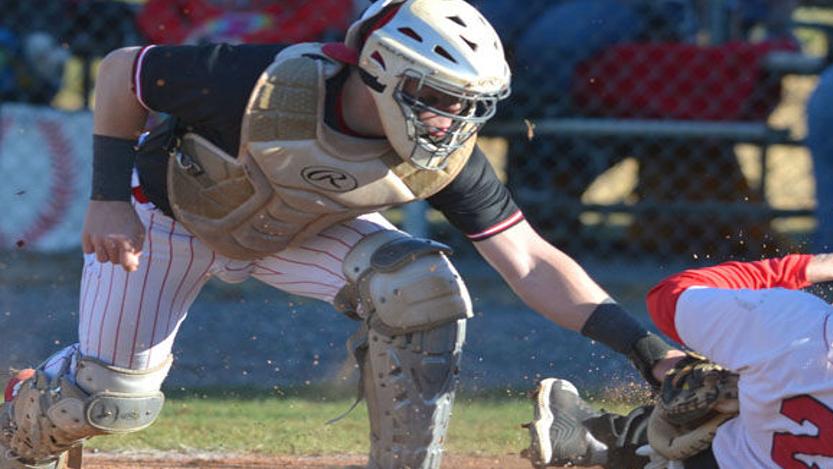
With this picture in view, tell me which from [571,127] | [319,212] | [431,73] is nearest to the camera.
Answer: [431,73]

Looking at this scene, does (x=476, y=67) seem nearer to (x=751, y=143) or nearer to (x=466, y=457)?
(x=466, y=457)

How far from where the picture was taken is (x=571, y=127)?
7.84 m

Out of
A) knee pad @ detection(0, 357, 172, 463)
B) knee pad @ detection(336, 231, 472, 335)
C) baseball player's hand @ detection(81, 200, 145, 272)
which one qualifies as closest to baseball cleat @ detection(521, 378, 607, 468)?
knee pad @ detection(336, 231, 472, 335)

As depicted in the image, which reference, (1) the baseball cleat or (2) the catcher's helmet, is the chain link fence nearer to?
(1) the baseball cleat

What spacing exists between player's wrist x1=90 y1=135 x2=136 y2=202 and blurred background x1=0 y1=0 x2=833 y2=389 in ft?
11.1

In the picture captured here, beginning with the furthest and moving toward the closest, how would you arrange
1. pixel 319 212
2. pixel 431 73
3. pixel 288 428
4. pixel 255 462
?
pixel 288 428
pixel 255 462
pixel 319 212
pixel 431 73

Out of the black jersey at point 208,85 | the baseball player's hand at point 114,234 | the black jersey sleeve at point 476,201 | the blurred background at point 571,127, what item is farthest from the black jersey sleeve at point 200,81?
the blurred background at point 571,127

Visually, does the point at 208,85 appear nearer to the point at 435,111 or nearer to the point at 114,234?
the point at 114,234

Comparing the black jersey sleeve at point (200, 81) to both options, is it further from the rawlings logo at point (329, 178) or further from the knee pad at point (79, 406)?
the knee pad at point (79, 406)

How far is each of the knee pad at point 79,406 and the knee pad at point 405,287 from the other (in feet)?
2.07

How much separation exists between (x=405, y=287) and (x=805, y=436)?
1020 millimetres

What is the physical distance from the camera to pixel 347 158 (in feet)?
12.4

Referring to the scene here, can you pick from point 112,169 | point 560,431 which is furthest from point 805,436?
point 112,169

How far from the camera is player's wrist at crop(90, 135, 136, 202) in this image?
12.4ft
